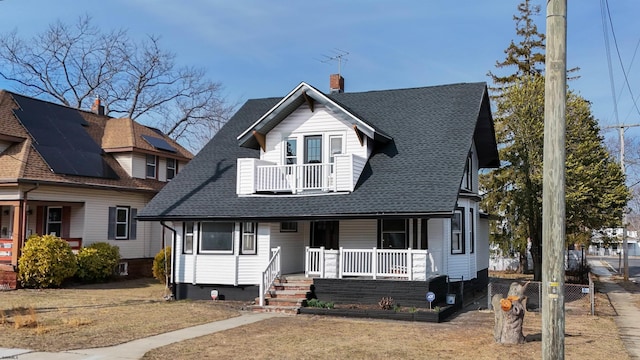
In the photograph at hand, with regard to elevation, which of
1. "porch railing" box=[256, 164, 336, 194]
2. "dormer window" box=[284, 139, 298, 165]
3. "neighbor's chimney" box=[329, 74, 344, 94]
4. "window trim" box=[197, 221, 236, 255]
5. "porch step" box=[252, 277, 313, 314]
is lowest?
"porch step" box=[252, 277, 313, 314]

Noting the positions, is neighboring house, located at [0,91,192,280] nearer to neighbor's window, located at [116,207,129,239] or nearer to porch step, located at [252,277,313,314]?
neighbor's window, located at [116,207,129,239]

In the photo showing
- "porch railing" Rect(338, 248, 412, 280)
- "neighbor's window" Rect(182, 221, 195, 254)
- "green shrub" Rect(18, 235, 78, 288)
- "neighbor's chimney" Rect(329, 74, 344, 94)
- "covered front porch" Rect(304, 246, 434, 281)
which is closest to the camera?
"covered front porch" Rect(304, 246, 434, 281)

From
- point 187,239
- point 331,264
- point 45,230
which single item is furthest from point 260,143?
point 45,230

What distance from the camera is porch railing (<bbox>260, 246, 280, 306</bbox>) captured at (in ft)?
55.2

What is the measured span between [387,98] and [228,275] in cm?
931

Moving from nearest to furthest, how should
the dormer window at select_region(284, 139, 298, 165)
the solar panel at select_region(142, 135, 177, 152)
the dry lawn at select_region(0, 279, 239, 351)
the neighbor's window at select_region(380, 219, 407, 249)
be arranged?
the dry lawn at select_region(0, 279, 239, 351) → the neighbor's window at select_region(380, 219, 407, 249) → the dormer window at select_region(284, 139, 298, 165) → the solar panel at select_region(142, 135, 177, 152)

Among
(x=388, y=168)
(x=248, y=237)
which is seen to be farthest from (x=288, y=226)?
(x=388, y=168)

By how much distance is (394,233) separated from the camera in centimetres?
1823

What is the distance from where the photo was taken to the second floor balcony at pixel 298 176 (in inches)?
715

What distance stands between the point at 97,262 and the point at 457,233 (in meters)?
14.2

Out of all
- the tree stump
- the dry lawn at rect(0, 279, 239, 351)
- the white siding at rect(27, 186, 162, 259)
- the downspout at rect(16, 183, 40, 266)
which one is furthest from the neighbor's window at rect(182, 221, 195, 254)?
the tree stump

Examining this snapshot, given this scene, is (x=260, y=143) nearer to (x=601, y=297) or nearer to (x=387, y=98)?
(x=387, y=98)

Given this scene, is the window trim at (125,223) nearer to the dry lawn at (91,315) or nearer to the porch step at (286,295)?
the dry lawn at (91,315)

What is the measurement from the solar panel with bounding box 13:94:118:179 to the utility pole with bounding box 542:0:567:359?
20434 mm
